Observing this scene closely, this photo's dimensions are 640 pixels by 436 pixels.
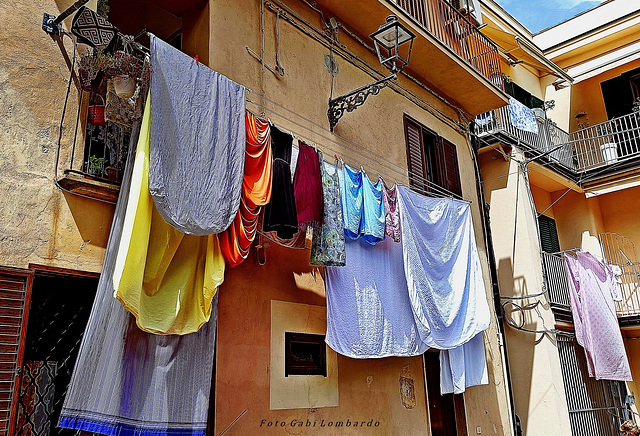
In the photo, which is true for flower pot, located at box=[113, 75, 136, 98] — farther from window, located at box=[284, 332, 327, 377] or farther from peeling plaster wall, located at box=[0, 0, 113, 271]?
window, located at box=[284, 332, 327, 377]

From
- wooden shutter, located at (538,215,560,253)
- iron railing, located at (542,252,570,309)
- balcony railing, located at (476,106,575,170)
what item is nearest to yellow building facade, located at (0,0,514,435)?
balcony railing, located at (476,106,575,170)

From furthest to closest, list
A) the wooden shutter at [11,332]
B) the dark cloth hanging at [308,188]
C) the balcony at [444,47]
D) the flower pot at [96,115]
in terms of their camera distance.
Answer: the balcony at [444,47], the dark cloth hanging at [308,188], the flower pot at [96,115], the wooden shutter at [11,332]

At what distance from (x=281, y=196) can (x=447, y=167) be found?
17.8 feet

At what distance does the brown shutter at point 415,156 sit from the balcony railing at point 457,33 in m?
1.57

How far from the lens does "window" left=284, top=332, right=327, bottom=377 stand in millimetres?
5897

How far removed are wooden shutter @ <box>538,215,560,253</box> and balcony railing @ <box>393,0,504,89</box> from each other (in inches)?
189

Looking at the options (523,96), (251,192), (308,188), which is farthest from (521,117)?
(251,192)

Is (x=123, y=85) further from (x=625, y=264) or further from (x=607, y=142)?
(x=607, y=142)

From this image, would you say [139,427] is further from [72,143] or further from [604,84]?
[604,84]

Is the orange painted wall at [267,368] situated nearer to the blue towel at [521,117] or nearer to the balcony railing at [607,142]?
the blue towel at [521,117]

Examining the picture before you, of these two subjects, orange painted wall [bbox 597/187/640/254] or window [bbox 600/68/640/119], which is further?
window [bbox 600/68/640/119]

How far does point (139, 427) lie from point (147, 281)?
1166mm

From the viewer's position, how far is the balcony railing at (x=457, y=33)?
9.30 metres

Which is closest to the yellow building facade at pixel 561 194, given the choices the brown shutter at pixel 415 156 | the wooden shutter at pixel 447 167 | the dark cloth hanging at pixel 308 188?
the wooden shutter at pixel 447 167
